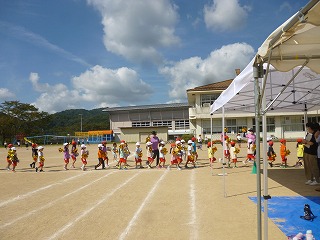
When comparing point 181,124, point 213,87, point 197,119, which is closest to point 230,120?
point 197,119

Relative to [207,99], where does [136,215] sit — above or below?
below

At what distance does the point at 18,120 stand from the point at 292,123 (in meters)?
52.3

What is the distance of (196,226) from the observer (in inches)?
202

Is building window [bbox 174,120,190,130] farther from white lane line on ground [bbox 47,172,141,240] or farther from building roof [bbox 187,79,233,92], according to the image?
white lane line on ground [bbox 47,172,141,240]

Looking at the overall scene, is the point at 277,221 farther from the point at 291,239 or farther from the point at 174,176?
the point at 174,176

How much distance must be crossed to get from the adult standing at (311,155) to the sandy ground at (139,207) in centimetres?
50

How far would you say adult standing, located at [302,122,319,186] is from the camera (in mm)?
8531

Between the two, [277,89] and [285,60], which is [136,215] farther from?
[277,89]

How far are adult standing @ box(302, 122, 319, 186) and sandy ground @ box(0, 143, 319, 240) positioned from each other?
0.50 meters

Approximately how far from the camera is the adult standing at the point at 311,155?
8.53m

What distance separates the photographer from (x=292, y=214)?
560cm

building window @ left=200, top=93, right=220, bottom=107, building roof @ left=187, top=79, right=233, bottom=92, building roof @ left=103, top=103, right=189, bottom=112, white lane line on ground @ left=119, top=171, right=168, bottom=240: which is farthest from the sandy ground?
building roof @ left=103, top=103, right=189, bottom=112

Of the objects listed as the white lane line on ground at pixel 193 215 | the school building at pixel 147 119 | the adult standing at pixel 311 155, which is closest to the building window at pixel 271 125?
the school building at pixel 147 119

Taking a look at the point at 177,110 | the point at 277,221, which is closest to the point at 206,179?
the point at 277,221
